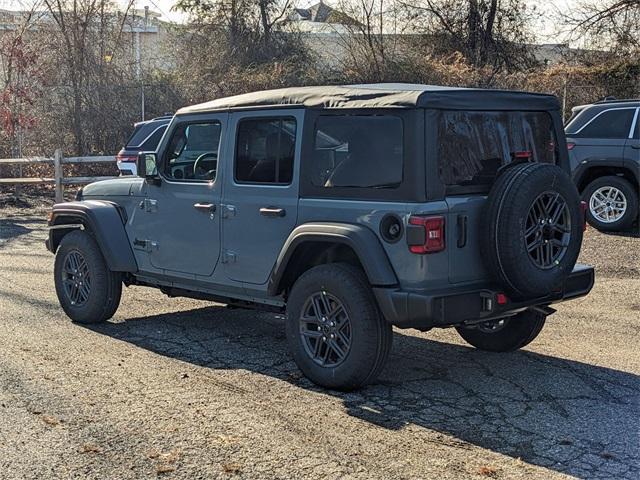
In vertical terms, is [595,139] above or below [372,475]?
above

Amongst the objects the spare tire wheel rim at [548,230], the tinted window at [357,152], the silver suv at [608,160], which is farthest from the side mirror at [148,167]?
the silver suv at [608,160]

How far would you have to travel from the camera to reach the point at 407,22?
81.1ft

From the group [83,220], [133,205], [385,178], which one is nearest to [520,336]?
[385,178]

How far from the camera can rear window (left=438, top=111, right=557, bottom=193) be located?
542cm

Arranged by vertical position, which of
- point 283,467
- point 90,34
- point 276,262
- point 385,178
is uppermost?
point 90,34

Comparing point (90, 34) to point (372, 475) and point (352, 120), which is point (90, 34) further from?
point (372, 475)

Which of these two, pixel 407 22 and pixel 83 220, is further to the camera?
pixel 407 22

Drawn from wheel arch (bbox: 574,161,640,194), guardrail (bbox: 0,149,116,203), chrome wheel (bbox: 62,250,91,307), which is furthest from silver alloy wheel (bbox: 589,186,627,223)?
guardrail (bbox: 0,149,116,203)

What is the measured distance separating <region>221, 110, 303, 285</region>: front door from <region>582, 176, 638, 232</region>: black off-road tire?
24.3ft

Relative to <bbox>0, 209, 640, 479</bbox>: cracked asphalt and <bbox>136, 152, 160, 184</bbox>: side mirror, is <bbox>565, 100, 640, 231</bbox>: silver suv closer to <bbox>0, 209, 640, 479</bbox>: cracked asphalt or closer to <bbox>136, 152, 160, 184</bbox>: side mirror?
<bbox>0, 209, 640, 479</bbox>: cracked asphalt

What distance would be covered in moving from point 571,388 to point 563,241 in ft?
3.21

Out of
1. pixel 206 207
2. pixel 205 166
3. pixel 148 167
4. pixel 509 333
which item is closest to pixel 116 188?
pixel 148 167

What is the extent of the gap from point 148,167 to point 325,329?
7.60 feet

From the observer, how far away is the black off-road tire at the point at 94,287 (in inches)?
294
